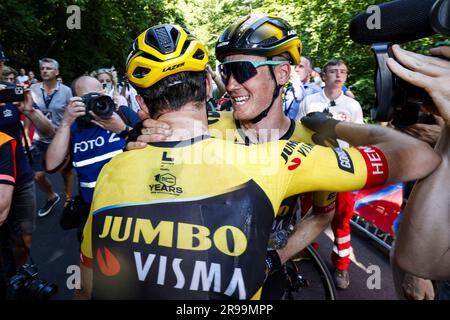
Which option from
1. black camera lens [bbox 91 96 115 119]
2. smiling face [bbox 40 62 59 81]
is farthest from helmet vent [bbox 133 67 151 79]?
smiling face [bbox 40 62 59 81]

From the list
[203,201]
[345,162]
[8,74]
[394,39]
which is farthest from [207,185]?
[8,74]

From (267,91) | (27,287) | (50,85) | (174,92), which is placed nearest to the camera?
(174,92)

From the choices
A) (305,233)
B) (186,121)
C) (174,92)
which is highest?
(174,92)

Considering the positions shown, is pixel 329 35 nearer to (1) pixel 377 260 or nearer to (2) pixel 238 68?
(1) pixel 377 260

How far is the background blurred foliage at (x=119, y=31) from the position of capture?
8.95m

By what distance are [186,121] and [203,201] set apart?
37cm

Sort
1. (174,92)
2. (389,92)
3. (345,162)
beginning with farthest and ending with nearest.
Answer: (174,92)
(345,162)
(389,92)

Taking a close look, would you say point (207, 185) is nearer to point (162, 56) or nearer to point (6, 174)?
point (162, 56)

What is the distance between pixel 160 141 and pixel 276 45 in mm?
1146

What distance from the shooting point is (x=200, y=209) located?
1.17 m

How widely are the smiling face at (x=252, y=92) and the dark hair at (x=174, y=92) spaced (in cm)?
74

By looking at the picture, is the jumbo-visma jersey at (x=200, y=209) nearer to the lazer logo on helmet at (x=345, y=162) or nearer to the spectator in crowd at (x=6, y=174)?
the lazer logo on helmet at (x=345, y=162)

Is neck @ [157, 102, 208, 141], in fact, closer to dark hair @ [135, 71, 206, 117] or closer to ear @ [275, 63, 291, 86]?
dark hair @ [135, 71, 206, 117]

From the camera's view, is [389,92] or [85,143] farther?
[85,143]
